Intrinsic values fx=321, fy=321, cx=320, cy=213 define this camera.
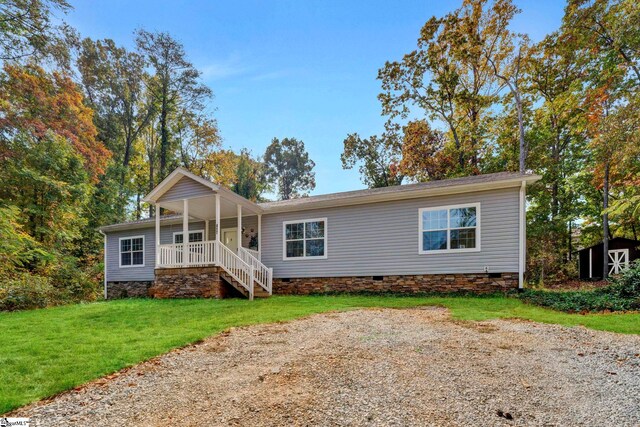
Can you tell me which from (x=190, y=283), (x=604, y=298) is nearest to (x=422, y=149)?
(x=604, y=298)

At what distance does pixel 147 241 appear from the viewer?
1470 centimetres

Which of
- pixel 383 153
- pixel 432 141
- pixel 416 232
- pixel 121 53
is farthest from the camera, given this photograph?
pixel 383 153

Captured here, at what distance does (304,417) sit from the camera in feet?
8.31

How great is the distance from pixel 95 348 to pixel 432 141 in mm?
19790

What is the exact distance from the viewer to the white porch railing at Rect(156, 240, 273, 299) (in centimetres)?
1041

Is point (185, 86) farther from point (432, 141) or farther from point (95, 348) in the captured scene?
point (95, 348)

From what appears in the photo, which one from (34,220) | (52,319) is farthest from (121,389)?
(34,220)

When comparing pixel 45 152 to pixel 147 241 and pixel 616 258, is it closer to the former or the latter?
pixel 147 241

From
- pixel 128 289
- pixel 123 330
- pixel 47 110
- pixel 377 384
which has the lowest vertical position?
pixel 128 289

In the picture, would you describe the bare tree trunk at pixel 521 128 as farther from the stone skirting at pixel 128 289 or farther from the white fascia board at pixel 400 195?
the stone skirting at pixel 128 289

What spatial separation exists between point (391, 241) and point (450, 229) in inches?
72.2

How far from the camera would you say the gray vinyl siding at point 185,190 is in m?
10.8

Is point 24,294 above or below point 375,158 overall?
below

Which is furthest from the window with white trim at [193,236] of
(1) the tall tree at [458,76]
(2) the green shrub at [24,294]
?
(1) the tall tree at [458,76]
